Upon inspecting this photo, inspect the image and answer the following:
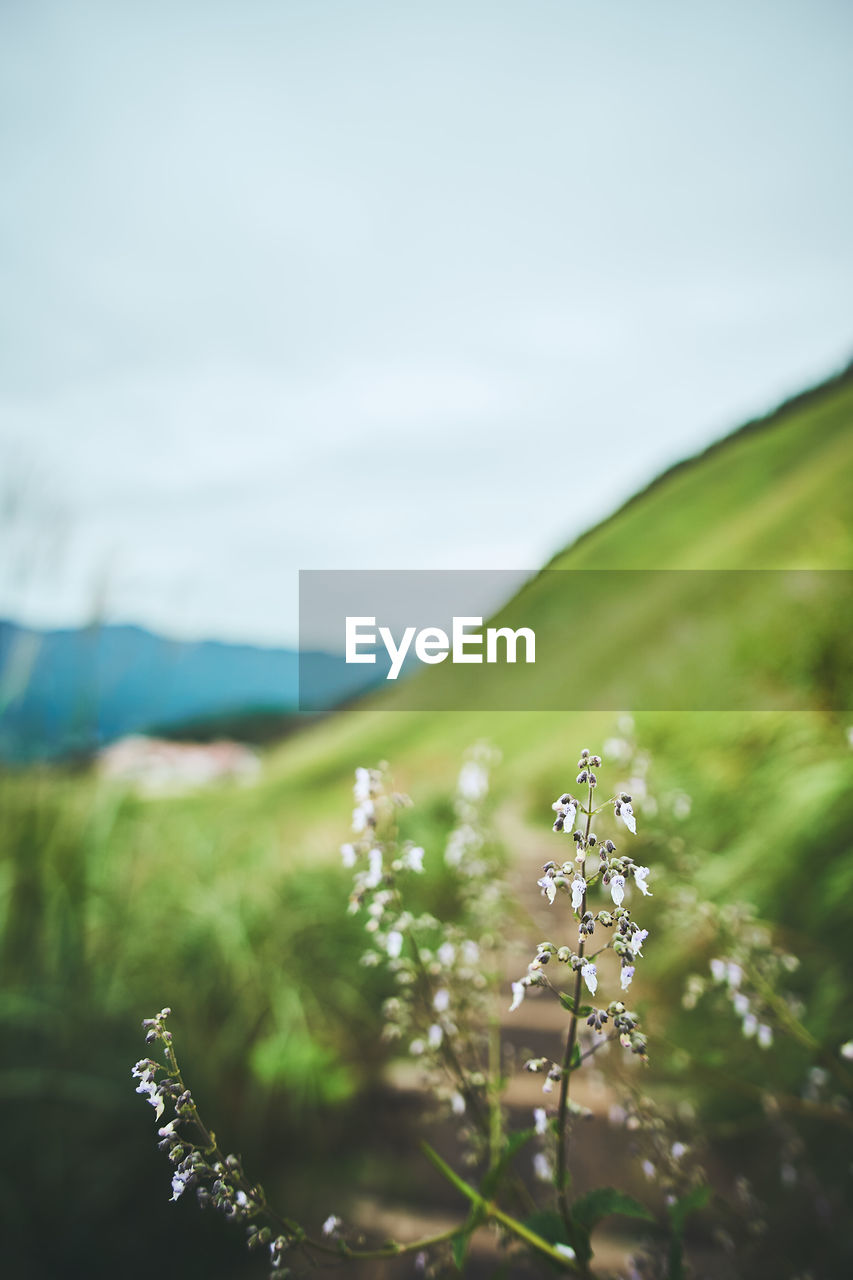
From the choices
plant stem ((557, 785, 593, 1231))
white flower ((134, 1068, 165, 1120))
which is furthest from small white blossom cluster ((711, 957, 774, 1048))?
white flower ((134, 1068, 165, 1120))

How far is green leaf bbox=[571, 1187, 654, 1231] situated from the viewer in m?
1.15

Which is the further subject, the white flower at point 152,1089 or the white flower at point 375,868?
the white flower at point 375,868

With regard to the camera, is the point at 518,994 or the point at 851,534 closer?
the point at 518,994

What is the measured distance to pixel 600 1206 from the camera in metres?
1.18

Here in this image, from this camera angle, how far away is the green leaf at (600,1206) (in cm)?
115

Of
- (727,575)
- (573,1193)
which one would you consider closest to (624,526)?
(727,575)

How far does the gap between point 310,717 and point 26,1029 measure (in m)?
15.0

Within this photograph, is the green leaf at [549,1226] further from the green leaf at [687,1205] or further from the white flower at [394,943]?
the white flower at [394,943]

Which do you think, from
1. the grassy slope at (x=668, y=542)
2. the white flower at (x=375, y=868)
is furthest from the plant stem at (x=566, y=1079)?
the grassy slope at (x=668, y=542)

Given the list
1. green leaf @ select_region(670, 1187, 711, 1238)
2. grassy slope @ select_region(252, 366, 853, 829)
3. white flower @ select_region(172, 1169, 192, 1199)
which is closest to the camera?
white flower @ select_region(172, 1169, 192, 1199)

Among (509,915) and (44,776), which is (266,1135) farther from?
(44,776)

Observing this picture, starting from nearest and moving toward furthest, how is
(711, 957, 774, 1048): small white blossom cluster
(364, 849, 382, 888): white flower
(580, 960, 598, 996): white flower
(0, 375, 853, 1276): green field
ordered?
(580, 960, 598, 996): white flower
(364, 849, 382, 888): white flower
(711, 957, 774, 1048): small white blossom cluster
(0, 375, 853, 1276): green field

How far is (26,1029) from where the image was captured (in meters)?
2.86

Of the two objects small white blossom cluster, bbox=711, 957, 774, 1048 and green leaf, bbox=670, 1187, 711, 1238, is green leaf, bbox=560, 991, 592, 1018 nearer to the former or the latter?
green leaf, bbox=670, 1187, 711, 1238
